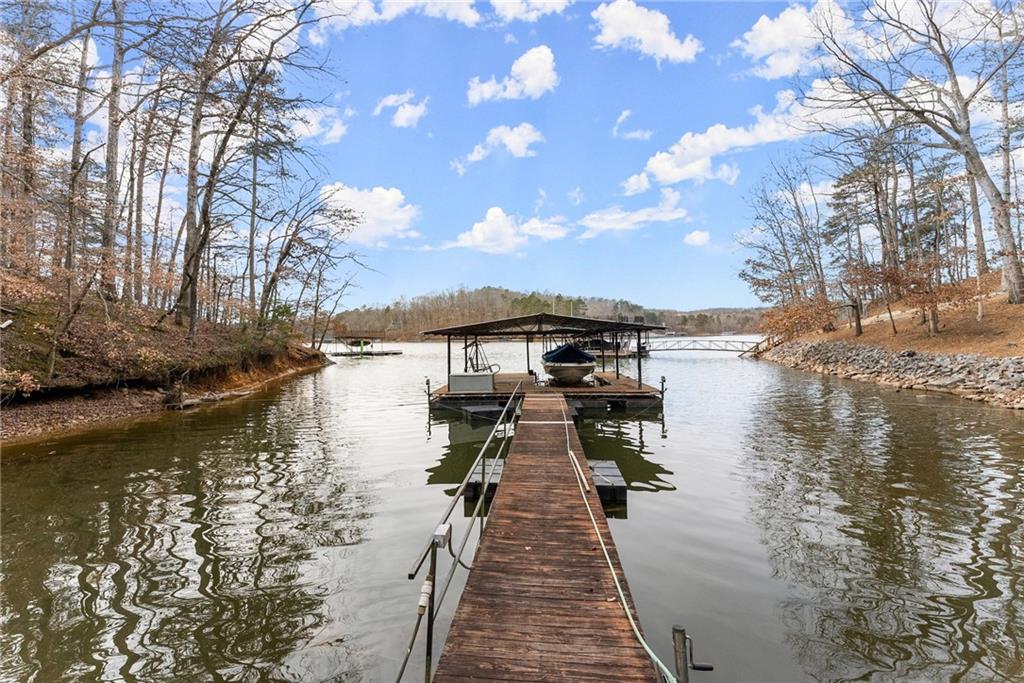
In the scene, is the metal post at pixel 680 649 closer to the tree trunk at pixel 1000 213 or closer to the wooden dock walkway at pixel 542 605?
the wooden dock walkway at pixel 542 605

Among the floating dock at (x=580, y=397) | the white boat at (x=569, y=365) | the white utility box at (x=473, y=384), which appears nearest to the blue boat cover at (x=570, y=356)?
the white boat at (x=569, y=365)

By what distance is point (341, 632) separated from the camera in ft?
13.5

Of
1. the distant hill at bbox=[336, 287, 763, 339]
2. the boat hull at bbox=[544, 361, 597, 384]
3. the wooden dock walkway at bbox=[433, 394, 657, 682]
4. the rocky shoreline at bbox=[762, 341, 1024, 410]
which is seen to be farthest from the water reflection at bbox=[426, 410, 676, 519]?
the distant hill at bbox=[336, 287, 763, 339]

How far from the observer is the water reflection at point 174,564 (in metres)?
3.74

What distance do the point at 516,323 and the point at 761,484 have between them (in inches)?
375

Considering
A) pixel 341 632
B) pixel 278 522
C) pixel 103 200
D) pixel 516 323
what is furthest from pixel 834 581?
pixel 103 200

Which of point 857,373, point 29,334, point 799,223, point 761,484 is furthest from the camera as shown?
point 799,223

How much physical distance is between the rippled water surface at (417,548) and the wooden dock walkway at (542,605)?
29.5 inches

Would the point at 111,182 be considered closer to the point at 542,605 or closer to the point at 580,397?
the point at 580,397

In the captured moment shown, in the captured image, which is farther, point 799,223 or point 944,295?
point 799,223

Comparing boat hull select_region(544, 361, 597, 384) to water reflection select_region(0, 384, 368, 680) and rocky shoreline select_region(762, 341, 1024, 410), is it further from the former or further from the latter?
rocky shoreline select_region(762, 341, 1024, 410)

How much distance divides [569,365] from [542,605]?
13.1 meters

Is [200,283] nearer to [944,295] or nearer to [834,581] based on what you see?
[834,581]

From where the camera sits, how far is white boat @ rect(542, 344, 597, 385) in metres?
16.5
